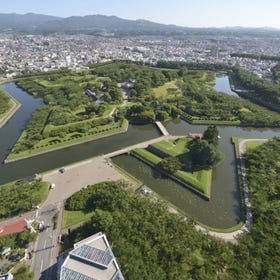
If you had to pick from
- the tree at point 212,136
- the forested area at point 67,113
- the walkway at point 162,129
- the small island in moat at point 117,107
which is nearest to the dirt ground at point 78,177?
the small island in moat at point 117,107

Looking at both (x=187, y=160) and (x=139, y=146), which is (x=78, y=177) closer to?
(x=139, y=146)

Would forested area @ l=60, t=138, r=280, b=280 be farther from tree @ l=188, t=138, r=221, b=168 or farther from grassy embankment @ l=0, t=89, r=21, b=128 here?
grassy embankment @ l=0, t=89, r=21, b=128

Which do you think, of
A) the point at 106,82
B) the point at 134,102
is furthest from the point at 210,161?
the point at 106,82

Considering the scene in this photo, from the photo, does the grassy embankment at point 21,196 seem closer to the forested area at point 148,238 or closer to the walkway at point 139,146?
the forested area at point 148,238

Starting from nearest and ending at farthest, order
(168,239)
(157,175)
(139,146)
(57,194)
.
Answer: (168,239)
(57,194)
(157,175)
(139,146)

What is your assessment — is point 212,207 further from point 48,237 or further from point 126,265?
point 48,237

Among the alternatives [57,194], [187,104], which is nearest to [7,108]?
[57,194]
